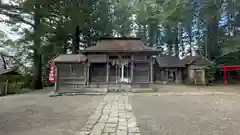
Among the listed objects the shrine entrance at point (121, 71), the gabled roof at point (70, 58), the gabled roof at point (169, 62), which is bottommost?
the shrine entrance at point (121, 71)

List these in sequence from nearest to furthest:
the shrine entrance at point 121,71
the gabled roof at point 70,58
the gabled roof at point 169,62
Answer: the gabled roof at point 70,58
the shrine entrance at point 121,71
the gabled roof at point 169,62

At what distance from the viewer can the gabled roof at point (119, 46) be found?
14.9 meters

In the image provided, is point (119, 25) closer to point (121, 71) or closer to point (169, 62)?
point (169, 62)

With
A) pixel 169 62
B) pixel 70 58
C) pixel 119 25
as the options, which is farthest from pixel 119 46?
pixel 119 25

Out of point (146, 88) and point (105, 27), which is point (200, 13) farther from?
point (146, 88)

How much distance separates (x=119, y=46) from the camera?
1582 cm

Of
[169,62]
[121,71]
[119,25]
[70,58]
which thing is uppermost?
[119,25]

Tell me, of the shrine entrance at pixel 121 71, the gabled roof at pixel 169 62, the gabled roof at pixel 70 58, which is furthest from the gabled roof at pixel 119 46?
the gabled roof at pixel 169 62

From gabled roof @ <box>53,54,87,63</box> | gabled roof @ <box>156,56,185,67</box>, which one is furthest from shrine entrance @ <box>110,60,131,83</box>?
gabled roof @ <box>156,56,185,67</box>

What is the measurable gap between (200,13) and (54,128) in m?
26.1

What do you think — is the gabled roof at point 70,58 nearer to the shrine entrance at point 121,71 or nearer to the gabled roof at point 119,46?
the gabled roof at point 119,46

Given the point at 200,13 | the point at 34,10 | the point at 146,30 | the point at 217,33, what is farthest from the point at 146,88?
the point at 146,30

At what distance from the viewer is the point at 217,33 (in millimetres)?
28016

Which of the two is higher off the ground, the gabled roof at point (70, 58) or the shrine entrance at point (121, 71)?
the gabled roof at point (70, 58)
